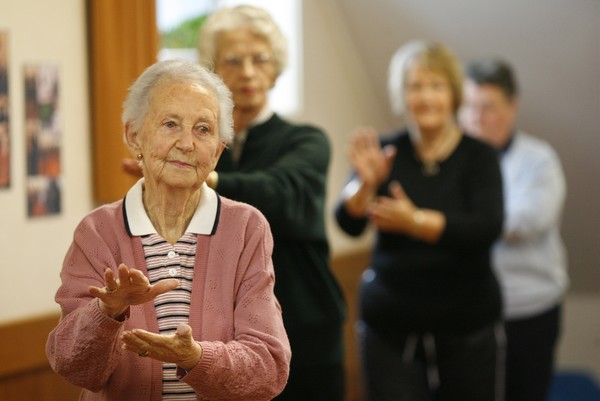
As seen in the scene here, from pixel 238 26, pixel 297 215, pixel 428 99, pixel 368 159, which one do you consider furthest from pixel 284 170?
pixel 428 99

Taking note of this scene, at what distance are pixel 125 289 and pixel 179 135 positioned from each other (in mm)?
178

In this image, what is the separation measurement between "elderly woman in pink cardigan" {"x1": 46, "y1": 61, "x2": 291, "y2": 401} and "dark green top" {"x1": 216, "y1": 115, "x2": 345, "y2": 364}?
9.9 inches

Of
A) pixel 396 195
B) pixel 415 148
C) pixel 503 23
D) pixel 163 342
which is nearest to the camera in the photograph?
pixel 163 342

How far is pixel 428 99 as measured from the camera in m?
2.93

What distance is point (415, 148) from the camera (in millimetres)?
2957

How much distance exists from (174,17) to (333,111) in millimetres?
1026

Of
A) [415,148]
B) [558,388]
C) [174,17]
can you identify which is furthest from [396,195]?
[558,388]

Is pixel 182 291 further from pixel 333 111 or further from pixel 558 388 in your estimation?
pixel 558 388

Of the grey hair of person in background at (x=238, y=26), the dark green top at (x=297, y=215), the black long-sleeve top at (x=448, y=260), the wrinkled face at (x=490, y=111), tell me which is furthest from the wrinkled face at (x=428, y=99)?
the grey hair of person in background at (x=238, y=26)

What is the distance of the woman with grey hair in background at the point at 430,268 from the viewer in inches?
107

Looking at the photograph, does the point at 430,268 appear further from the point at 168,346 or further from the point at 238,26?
the point at 168,346

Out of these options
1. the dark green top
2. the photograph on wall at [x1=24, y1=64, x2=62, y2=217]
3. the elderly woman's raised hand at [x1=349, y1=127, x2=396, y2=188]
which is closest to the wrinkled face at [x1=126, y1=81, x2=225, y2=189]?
the dark green top

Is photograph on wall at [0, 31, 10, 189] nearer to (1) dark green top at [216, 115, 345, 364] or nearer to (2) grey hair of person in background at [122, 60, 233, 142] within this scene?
(1) dark green top at [216, 115, 345, 364]

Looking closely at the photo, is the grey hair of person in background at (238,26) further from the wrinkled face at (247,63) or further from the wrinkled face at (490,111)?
the wrinkled face at (490,111)
